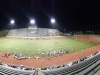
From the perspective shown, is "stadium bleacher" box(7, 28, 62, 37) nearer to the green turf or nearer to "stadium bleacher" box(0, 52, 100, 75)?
the green turf

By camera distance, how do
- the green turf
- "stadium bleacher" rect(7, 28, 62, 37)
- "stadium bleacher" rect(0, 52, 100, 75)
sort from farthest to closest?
"stadium bleacher" rect(7, 28, 62, 37) < the green turf < "stadium bleacher" rect(0, 52, 100, 75)

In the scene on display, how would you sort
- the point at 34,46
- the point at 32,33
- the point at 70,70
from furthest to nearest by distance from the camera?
1. the point at 32,33
2. the point at 34,46
3. the point at 70,70

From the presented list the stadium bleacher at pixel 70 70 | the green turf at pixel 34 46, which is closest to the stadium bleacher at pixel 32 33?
the green turf at pixel 34 46

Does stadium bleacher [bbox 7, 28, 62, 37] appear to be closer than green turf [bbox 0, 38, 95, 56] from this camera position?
No

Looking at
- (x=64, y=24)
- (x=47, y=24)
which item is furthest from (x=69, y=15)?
(x=47, y=24)

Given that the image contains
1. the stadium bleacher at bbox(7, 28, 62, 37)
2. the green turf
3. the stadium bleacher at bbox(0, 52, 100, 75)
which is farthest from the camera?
the stadium bleacher at bbox(7, 28, 62, 37)

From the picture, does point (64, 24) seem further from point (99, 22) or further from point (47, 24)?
point (99, 22)

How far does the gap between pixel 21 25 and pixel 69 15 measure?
37994 mm

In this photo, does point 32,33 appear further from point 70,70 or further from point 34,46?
point 70,70

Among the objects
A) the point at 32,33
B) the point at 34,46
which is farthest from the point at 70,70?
the point at 32,33

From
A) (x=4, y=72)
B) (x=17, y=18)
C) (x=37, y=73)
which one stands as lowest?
(x=4, y=72)

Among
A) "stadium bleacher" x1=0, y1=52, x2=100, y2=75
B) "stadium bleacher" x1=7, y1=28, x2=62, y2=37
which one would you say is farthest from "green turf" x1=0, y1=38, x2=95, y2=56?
"stadium bleacher" x1=7, y1=28, x2=62, y2=37

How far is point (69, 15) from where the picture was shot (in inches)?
3504

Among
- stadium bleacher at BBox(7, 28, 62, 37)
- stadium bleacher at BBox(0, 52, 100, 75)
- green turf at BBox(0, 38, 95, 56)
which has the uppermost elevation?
stadium bleacher at BBox(7, 28, 62, 37)
